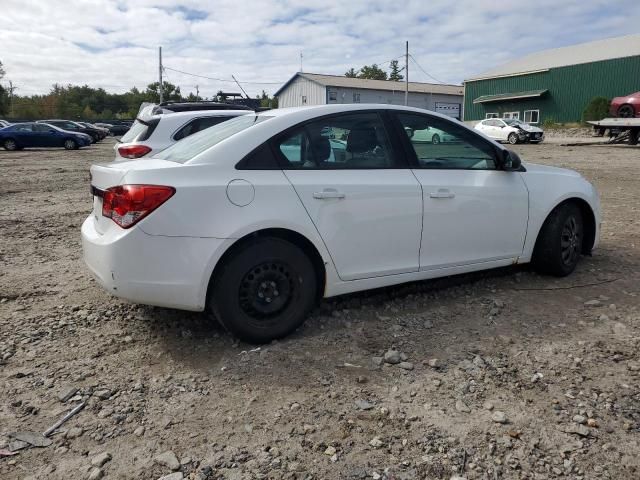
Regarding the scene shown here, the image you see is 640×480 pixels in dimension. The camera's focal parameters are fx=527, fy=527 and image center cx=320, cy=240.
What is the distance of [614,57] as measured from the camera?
3753 cm

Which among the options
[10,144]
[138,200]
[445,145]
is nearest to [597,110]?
[10,144]

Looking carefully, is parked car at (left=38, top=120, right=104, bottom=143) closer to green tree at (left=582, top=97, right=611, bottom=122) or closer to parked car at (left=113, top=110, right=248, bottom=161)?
parked car at (left=113, top=110, right=248, bottom=161)

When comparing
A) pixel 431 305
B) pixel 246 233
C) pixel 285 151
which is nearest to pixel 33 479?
pixel 246 233

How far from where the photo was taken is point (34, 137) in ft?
89.4

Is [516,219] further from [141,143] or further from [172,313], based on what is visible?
[141,143]

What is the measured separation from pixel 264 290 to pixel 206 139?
1196 mm

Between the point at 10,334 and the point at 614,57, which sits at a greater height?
the point at 614,57

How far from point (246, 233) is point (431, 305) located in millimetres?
1721

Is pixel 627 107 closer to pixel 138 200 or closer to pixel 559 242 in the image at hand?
A: pixel 559 242

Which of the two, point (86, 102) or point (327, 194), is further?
point (86, 102)

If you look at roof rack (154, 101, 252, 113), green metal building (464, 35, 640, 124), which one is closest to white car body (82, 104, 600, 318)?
roof rack (154, 101, 252, 113)

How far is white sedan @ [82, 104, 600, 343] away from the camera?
315 cm

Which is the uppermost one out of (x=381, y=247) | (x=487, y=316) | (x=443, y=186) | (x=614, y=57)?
(x=614, y=57)

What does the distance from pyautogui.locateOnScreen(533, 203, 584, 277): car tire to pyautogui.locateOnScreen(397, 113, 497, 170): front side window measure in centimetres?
84
